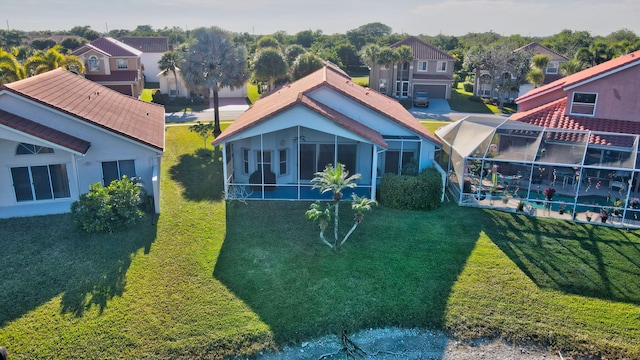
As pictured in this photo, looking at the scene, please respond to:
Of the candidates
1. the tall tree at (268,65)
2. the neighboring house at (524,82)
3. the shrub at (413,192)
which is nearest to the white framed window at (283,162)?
the shrub at (413,192)

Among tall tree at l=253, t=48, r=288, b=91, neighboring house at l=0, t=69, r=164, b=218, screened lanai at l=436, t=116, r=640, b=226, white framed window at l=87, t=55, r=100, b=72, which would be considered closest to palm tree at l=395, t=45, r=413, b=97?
tall tree at l=253, t=48, r=288, b=91

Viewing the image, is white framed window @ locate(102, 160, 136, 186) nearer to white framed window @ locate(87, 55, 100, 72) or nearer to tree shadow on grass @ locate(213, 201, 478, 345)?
tree shadow on grass @ locate(213, 201, 478, 345)

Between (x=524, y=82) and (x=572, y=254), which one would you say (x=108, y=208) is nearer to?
(x=572, y=254)

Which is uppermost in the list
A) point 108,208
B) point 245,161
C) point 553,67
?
point 553,67

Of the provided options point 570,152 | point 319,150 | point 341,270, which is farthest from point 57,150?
point 570,152

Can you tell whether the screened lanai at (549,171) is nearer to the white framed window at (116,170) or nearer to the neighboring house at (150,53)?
the white framed window at (116,170)
